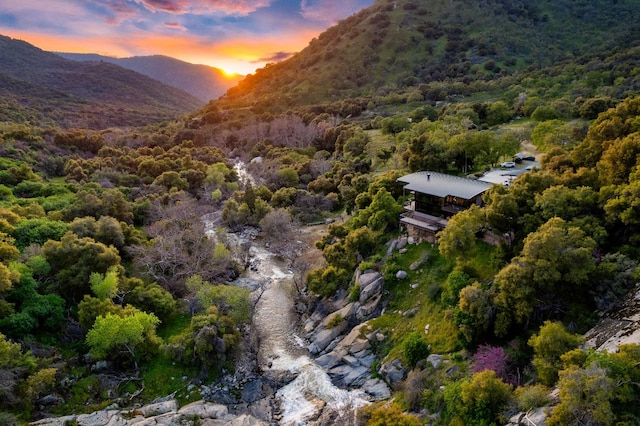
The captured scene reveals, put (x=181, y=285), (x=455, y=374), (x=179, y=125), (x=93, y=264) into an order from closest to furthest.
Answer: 1. (x=455, y=374)
2. (x=93, y=264)
3. (x=181, y=285)
4. (x=179, y=125)

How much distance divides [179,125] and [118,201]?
3355 inches

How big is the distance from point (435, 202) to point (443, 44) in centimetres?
13072

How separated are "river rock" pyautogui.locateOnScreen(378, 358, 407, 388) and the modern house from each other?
12522 mm

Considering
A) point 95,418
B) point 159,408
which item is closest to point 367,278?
point 159,408

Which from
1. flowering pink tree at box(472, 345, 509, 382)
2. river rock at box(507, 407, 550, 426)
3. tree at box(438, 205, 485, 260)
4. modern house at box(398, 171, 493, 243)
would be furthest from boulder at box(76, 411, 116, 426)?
modern house at box(398, 171, 493, 243)

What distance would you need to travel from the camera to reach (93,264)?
116 feet

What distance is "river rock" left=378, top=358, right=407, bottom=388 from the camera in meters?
27.3

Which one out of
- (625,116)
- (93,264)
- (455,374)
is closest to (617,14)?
(625,116)

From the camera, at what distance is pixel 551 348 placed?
66.9 ft

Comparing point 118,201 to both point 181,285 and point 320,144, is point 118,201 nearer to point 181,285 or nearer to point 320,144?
point 181,285

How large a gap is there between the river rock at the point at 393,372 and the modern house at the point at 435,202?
12.5 meters

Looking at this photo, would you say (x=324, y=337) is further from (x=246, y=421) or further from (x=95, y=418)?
(x=95, y=418)

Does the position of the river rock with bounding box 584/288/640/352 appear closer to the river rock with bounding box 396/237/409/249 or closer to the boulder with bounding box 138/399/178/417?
the river rock with bounding box 396/237/409/249

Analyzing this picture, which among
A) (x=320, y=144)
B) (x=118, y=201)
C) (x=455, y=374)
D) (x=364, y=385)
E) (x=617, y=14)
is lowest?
(x=364, y=385)
